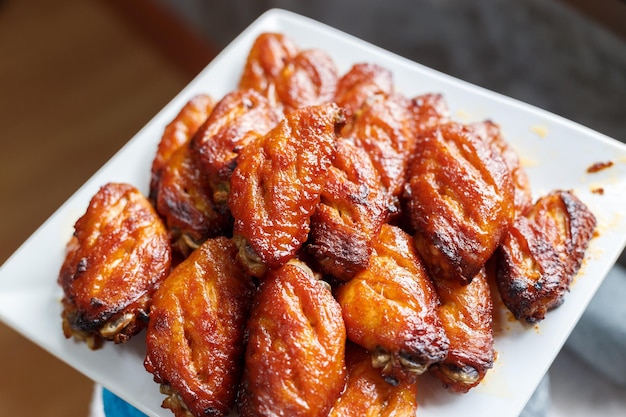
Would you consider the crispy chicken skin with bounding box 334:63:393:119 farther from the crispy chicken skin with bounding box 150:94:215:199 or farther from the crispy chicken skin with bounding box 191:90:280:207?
the crispy chicken skin with bounding box 150:94:215:199

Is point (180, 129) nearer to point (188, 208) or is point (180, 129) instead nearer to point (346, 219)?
point (188, 208)

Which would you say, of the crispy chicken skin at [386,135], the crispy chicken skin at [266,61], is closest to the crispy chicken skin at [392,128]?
the crispy chicken skin at [386,135]

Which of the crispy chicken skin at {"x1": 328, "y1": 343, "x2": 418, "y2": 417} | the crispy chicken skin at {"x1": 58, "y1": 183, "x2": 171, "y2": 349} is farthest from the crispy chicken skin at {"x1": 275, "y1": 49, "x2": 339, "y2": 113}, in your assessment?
the crispy chicken skin at {"x1": 328, "y1": 343, "x2": 418, "y2": 417}

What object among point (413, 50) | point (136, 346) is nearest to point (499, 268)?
point (136, 346)

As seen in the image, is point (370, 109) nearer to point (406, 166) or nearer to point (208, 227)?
point (406, 166)

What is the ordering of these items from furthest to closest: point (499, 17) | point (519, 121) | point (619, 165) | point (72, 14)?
point (72, 14)
point (499, 17)
point (519, 121)
point (619, 165)

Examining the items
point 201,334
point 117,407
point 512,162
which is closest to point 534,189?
point 512,162

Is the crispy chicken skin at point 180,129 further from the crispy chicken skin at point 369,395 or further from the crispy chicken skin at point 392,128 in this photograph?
the crispy chicken skin at point 369,395
